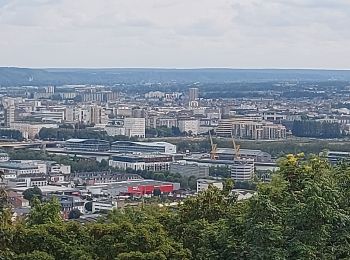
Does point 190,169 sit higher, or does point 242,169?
point 242,169

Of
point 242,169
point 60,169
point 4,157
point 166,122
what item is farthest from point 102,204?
point 166,122

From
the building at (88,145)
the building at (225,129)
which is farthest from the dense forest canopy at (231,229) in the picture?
the building at (225,129)

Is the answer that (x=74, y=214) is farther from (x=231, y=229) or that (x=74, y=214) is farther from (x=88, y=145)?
(x=88, y=145)

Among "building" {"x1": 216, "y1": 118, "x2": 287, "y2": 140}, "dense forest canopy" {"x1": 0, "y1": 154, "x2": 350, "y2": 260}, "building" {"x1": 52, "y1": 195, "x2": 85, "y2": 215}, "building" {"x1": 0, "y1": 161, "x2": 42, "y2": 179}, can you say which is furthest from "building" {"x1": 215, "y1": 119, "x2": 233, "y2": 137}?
"dense forest canopy" {"x1": 0, "y1": 154, "x2": 350, "y2": 260}

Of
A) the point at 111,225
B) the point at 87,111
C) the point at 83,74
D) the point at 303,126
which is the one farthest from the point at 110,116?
the point at 83,74

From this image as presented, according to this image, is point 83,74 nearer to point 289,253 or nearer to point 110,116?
point 110,116
